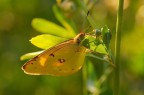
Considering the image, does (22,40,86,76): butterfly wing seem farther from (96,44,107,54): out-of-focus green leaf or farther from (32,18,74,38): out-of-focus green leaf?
(32,18,74,38): out-of-focus green leaf

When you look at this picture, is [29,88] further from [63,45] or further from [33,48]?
[63,45]

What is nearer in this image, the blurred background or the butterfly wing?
the butterfly wing

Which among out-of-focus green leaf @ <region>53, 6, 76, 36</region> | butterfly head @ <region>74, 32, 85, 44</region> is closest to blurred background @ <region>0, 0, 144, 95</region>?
out-of-focus green leaf @ <region>53, 6, 76, 36</region>

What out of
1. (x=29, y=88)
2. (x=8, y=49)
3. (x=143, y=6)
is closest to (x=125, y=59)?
(x=143, y=6)

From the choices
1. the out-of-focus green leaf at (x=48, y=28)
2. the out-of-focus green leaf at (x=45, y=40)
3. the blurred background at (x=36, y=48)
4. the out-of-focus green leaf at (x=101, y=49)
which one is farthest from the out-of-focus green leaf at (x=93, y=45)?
the blurred background at (x=36, y=48)

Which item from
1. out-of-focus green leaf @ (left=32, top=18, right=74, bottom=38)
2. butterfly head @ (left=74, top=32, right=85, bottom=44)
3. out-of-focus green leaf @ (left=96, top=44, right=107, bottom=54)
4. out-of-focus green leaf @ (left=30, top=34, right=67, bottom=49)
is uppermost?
out-of-focus green leaf @ (left=32, top=18, right=74, bottom=38)

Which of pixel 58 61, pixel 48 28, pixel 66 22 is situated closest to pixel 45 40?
pixel 58 61
